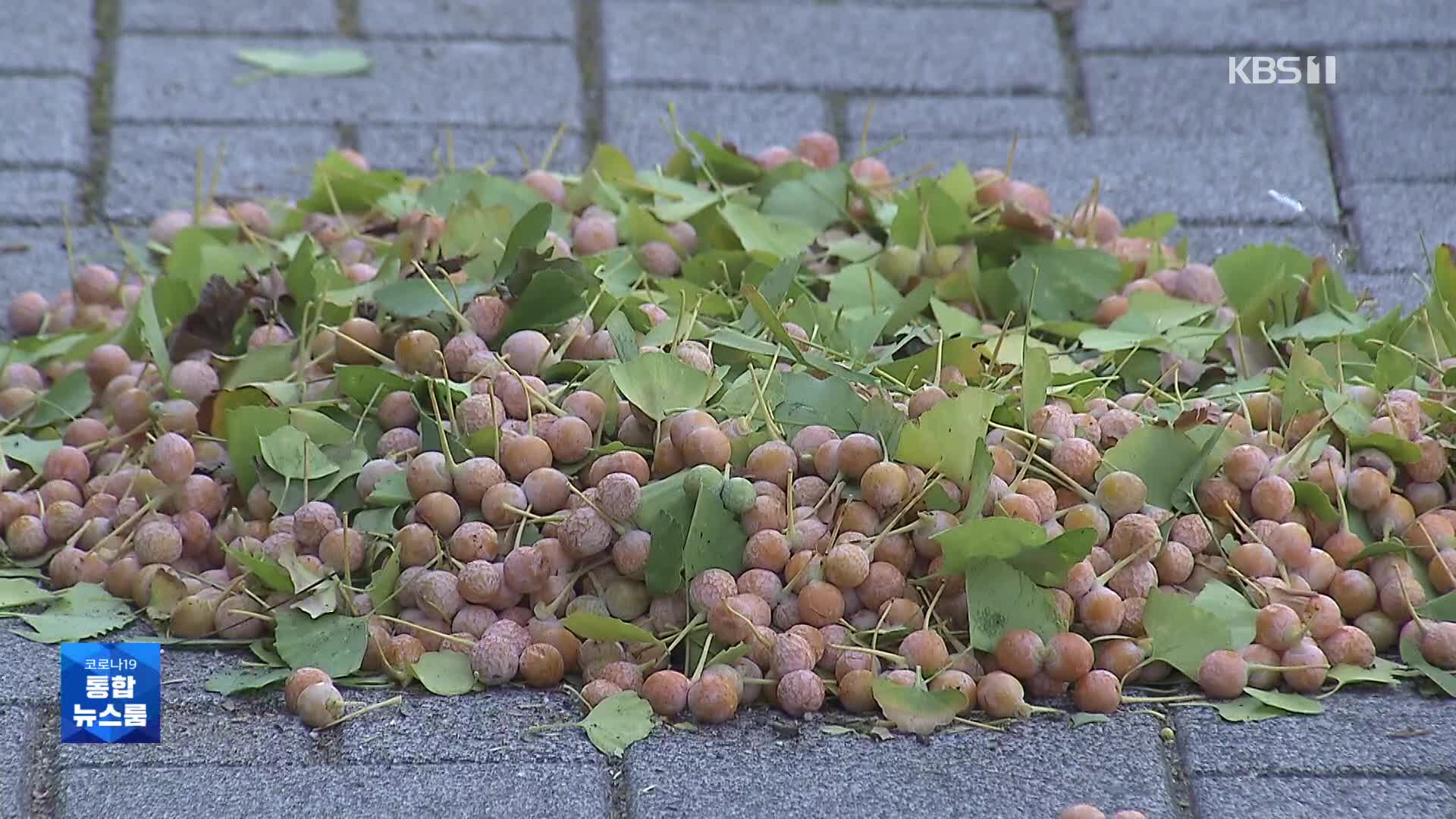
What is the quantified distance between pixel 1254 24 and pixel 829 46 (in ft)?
2.09

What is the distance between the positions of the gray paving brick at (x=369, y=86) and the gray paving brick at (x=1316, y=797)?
57.2 inches

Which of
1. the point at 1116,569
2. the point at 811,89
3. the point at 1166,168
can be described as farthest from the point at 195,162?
the point at 1116,569

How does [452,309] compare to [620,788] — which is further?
Answer: [452,309]

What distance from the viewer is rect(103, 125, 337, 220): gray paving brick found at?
213 centimetres

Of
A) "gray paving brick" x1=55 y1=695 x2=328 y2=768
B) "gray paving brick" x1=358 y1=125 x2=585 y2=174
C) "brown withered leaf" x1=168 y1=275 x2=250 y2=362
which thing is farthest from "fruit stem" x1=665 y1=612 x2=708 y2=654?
"gray paving brick" x1=358 y1=125 x2=585 y2=174

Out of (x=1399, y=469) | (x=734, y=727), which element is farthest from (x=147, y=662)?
(x=1399, y=469)

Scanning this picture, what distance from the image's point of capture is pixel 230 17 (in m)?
2.57

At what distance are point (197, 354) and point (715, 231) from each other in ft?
1.71

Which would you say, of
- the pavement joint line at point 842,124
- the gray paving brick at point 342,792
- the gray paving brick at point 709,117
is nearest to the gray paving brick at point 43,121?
the gray paving brick at point 709,117

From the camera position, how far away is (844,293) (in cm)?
165

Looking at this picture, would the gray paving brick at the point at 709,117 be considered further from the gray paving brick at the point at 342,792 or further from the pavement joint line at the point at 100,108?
the gray paving brick at the point at 342,792

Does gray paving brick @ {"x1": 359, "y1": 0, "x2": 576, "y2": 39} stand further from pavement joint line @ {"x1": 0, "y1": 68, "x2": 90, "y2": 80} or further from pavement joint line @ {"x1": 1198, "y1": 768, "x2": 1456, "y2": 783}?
pavement joint line @ {"x1": 1198, "y1": 768, "x2": 1456, "y2": 783}

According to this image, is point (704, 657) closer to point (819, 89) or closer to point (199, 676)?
point (199, 676)

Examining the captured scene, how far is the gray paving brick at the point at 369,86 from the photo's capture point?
91.7 inches
